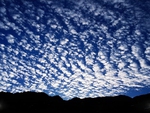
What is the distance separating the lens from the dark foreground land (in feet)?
103

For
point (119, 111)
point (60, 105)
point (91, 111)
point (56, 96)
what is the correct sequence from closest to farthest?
point (119, 111) → point (91, 111) → point (60, 105) → point (56, 96)

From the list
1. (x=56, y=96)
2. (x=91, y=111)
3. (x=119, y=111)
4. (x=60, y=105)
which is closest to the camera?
(x=119, y=111)

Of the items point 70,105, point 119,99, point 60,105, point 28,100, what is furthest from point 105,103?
point 28,100

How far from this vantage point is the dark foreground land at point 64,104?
31.3 metres

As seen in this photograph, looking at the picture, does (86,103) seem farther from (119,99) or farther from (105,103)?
(119,99)

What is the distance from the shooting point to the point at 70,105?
36.0m

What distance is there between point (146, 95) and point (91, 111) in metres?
13.0

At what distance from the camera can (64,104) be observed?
36250 millimetres

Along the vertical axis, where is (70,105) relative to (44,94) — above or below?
below

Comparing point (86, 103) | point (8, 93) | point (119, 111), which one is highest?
point (8, 93)

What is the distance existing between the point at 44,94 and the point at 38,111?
8360 mm

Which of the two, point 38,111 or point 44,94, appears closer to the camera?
point 38,111

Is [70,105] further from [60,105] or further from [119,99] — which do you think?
[119,99]

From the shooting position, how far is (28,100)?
3575 centimetres
